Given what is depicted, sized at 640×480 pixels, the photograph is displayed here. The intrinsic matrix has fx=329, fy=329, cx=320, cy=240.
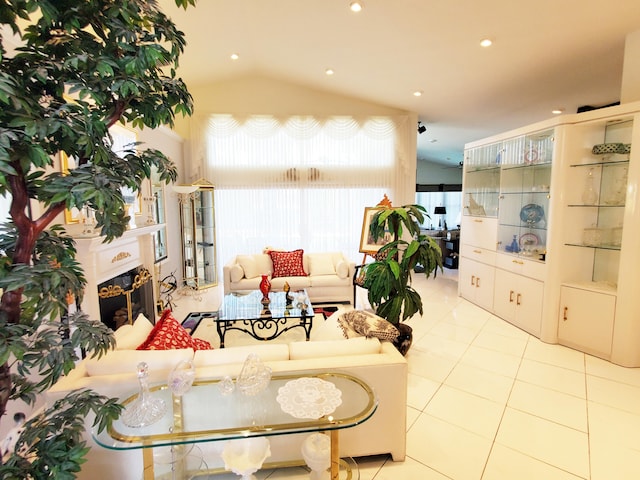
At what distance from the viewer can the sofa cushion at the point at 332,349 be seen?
1.90m

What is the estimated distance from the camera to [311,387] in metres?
1.65

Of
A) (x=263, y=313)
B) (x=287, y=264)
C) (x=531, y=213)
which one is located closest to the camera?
(x=263, y=313)

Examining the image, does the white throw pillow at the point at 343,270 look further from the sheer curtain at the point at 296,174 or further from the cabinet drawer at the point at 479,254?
the cabinet drawer at the point at 479,254

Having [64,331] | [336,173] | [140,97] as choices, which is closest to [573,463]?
[64,331]

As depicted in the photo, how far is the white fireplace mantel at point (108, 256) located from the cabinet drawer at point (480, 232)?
4.28 meters

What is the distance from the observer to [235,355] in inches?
72.9

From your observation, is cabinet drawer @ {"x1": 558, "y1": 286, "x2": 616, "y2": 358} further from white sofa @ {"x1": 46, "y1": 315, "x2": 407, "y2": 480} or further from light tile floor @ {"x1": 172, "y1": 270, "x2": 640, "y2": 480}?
white sofa @ {"x1": 46, "y1": 315, "x2": 407, "y2": 480}

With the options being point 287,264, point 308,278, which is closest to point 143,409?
point 308,278

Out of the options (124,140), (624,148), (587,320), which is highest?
(124,140)

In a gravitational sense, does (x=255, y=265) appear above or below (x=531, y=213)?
below

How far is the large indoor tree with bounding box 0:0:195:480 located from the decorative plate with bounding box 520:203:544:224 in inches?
163

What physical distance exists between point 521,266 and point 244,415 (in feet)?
12.0

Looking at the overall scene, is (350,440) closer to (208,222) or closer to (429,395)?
(429,395)

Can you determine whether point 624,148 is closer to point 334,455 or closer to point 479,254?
point 479,254
